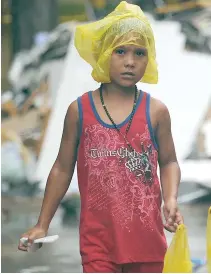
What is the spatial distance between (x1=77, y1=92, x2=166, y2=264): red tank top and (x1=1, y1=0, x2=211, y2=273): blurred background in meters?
0.84

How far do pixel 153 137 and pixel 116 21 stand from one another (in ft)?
1.44

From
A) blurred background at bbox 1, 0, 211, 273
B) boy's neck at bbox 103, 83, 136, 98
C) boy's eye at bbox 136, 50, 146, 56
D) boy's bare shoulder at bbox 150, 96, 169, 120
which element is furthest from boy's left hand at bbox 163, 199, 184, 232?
blurred background at bbox 1, 0, 211, 273

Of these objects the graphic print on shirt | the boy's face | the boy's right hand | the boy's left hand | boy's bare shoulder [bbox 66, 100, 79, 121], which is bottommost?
the boy's right hand

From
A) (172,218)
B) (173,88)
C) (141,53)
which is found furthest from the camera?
(173,88)

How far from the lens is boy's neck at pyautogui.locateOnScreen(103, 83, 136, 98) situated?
3.22 m

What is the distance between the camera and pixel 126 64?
3182 mm

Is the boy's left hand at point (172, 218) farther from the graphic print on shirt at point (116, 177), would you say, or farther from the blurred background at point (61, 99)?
the blurred background at point (61, 99)

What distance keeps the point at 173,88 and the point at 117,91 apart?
88 cm

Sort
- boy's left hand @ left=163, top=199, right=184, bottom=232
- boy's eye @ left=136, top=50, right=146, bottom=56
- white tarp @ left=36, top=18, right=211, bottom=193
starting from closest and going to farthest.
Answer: boy's left hand @ left=163, top=199, right=184, bottom=232 < boy's eye @ left=136, top=50, right=146, bottom=56 < white tarp @ left=36, top=18, right=211, bottom=193

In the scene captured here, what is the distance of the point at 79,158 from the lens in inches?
125

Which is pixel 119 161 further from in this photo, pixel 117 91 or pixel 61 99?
pixel 61 99

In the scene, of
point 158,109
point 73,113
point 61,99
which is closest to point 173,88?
point 61,99

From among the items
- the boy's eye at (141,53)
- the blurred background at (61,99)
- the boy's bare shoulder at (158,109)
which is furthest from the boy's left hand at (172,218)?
the blurred background at (61,99)

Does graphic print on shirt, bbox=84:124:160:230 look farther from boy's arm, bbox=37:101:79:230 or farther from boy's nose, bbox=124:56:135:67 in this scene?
boy's nose, bbox=124:56:135:67
